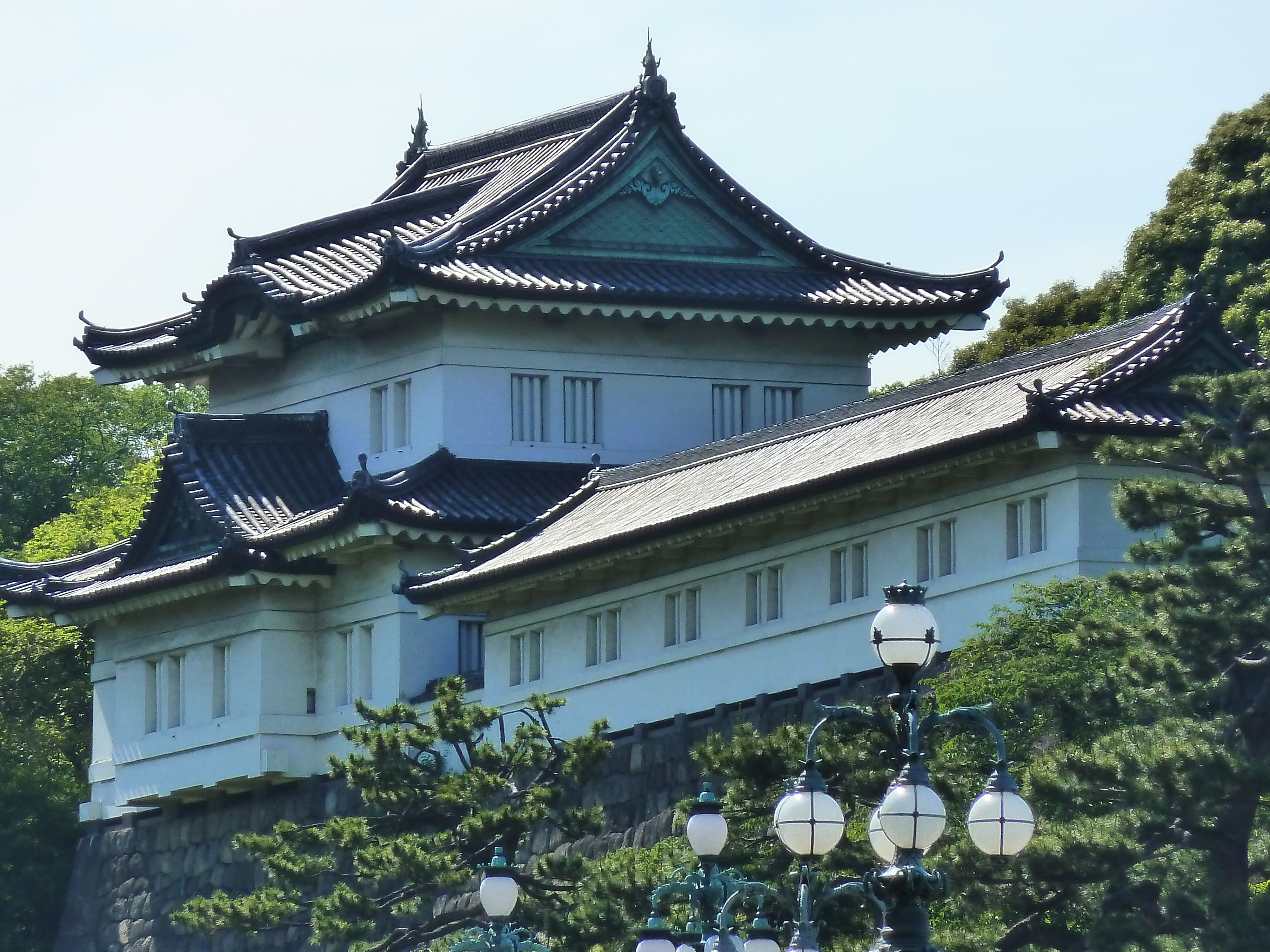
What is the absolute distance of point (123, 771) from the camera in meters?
47.0

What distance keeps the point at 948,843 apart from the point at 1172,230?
2344 centimetres

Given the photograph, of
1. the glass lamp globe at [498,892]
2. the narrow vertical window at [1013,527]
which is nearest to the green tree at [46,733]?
the narrow vertical window at [1013,527]

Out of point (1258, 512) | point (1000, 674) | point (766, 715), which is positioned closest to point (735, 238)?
point (766, 715)

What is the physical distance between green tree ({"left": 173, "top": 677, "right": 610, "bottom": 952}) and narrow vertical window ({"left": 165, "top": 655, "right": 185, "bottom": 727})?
1059 centimetres

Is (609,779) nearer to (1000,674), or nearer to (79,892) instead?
(1000,674)

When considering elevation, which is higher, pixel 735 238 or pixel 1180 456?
pixel 735 238

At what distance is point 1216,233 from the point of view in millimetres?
45188

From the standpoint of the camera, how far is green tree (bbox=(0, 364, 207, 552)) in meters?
71.2

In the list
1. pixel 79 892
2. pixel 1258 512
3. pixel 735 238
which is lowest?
pixel 79 892

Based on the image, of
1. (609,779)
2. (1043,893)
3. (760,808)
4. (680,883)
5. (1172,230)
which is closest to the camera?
(680,883)

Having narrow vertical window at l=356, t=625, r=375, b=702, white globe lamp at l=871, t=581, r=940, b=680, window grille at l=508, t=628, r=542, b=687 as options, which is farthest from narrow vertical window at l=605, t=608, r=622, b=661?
white globe lamp at l=871, t=581, r=940, b=680

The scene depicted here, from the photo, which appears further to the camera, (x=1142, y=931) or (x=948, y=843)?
(x=948, y=843)

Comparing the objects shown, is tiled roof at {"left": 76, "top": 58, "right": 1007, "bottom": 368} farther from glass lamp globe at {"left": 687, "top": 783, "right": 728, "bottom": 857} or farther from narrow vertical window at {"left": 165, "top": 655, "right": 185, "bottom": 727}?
glass lamp globe at {"left": 687, "top": 783, "right": 728, "bottom": 857}

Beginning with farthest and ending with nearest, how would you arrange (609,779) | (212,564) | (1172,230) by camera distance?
(1172,230) < (212,564) < (609,779)
